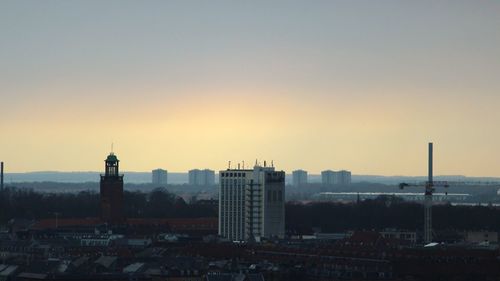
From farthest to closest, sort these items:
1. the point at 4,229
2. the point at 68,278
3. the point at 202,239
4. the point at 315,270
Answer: the point at 4,229 < the point at 202,239 < the point at 315,270 < the point at 68,278

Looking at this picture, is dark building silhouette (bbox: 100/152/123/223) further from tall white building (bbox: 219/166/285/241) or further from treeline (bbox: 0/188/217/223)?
treeline (bbox: 0/188/217/223)

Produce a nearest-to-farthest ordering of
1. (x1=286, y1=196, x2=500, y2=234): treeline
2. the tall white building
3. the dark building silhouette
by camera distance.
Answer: the tall white building, the dark building silhouette, (x1=286, y1=196, x2=500, y2=234): treeline

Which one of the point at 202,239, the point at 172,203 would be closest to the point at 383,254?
the point at 202,239

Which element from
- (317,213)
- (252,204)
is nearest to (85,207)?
(317,213)

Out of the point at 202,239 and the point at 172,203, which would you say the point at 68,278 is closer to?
the point at 202,239

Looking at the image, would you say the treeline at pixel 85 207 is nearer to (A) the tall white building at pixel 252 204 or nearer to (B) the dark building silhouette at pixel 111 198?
(B) the dark building silhouette at pixel 111 198

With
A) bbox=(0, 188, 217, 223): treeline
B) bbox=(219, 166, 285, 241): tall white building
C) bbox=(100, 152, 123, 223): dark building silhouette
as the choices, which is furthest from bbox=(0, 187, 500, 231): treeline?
bbox=(100, 152, 123, 223): dark building silhouette
